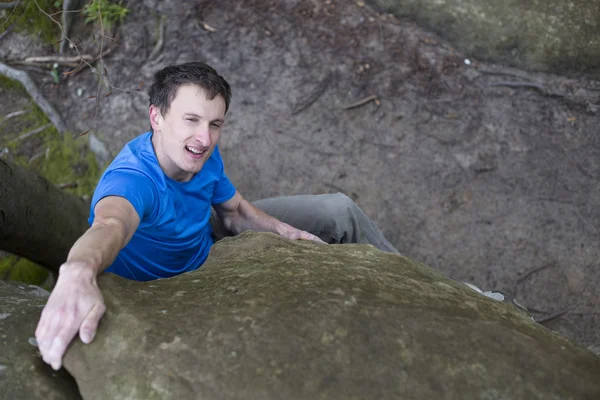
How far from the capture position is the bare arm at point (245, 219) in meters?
3.04

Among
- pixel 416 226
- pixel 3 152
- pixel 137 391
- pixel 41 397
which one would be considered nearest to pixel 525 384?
pixel 137 391

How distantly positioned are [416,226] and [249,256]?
2.48 meters

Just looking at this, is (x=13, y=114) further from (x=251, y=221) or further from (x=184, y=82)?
(x=184, y=82)

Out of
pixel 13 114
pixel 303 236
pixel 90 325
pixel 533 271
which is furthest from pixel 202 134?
pixel 13 114

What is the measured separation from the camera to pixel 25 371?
1649 millimetres

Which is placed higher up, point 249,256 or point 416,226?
point 249,256

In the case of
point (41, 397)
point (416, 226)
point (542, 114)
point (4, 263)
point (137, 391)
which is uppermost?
point (137, 391)

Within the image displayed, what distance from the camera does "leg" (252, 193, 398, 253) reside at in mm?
3127

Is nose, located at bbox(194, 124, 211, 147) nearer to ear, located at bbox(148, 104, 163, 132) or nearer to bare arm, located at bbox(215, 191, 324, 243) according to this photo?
ear, located at bbox(148, 104, 163, 132)

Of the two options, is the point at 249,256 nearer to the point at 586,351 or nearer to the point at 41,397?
the point at 41,397

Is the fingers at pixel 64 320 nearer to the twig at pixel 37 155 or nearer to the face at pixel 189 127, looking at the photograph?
the face at pixel 189 127

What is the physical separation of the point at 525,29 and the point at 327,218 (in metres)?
2.95

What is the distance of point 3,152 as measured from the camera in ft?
15.4

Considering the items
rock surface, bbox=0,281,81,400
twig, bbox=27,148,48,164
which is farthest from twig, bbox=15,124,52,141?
rock surface, bbox=0,281,81,400
